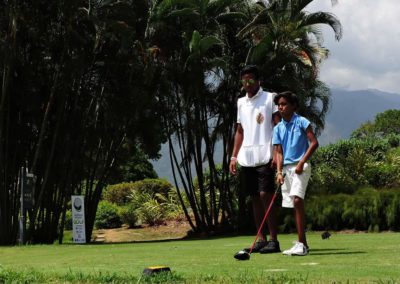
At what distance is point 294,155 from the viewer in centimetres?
614

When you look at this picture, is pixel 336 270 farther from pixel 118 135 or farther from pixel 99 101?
pixel 118 135

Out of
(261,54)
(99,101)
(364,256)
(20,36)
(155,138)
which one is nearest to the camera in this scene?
(364,256)

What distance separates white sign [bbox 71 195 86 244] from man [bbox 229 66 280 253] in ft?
24.6

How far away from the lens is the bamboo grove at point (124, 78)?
40.9 feet

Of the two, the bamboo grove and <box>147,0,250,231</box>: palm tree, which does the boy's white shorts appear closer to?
the bamboo grove

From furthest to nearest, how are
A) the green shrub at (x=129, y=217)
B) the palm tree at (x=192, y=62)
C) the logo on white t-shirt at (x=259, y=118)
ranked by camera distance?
the green shrub at (x=129, y=217) → the palm tree at (x=192, y=62) → the logo on white t-shirt at (x=259, y=118)

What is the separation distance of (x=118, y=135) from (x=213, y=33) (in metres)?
4.11

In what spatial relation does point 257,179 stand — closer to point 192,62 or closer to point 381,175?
point 192,62

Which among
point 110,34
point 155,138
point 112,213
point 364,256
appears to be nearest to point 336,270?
point 364,256

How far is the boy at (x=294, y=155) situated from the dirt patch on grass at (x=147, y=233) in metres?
12.9

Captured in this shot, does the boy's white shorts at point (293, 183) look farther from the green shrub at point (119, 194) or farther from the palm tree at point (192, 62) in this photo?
the green shrub at point (119, 194)

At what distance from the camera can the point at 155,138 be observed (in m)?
17.3

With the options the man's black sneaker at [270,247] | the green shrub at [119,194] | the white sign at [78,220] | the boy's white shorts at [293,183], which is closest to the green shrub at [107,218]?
the green shrub at [119,194]

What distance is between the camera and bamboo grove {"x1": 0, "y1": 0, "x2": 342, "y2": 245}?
491 inches
